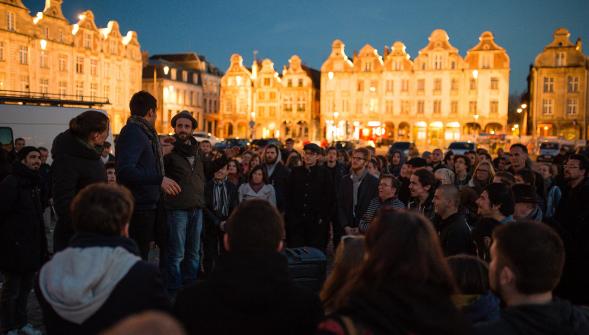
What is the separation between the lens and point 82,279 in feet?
9.20

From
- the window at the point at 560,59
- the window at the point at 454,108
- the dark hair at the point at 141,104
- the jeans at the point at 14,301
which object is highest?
the window at the point at 560,59

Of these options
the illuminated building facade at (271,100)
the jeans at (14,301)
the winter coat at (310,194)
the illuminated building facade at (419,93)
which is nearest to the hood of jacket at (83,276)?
the jeans at (14,301)

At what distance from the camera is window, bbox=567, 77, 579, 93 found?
59612 mm

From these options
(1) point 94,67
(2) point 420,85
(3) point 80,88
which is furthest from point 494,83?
(3) point 80,88

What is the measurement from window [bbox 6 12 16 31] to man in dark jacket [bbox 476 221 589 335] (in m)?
50.9

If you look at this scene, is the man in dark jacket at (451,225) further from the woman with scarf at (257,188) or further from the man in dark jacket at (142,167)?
the woman with scarf at (257,188)

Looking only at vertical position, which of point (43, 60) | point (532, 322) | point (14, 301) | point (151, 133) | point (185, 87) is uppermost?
point (43, 60)

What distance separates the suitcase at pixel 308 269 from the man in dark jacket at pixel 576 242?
233 centimetres

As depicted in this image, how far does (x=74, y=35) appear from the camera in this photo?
2121 inches

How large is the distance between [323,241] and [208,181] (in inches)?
91.2

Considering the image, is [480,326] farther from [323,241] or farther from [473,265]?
[323,241]

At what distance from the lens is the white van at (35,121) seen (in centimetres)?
1677

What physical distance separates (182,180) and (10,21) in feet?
151

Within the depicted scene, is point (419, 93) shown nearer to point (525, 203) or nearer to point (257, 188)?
point (257, 188)
